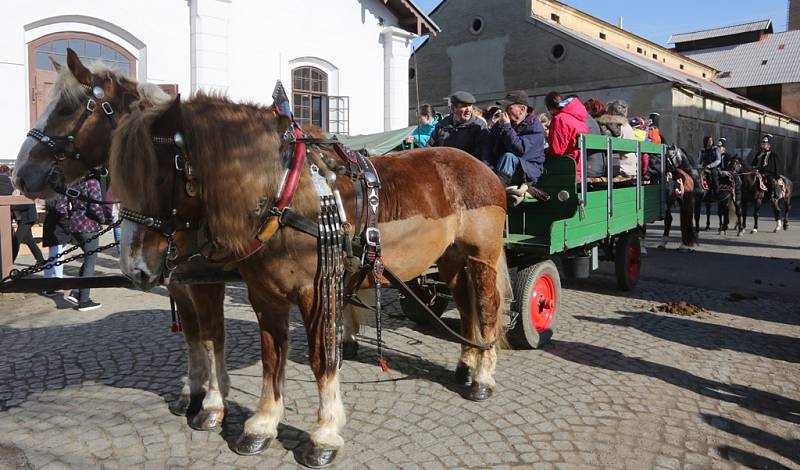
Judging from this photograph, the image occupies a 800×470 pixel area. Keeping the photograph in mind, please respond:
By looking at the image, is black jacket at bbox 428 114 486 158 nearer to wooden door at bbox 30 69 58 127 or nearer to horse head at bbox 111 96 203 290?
horse head at bbox 111 96 203 290

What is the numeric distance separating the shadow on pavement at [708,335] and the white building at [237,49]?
24.2ft

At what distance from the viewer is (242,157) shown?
8.47ft

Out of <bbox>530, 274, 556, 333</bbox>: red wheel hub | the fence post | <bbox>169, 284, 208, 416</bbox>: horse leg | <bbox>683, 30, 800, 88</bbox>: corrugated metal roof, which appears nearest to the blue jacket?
<bbox>530, 274, 556, 333</bbox>: red wheel hub

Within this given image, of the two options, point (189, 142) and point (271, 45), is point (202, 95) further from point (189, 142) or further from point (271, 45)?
point (271, 45)

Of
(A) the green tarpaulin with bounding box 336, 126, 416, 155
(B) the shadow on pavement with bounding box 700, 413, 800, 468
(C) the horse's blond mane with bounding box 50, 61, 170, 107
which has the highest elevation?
(A) the green tarpaulin with bounding box 336, 126, 416, 155

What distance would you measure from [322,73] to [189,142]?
1167 cm

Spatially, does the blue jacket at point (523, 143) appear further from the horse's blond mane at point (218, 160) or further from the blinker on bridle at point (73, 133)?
the blinker on bridle at point (73, 133)

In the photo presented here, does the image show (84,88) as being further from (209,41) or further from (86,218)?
(209,41)

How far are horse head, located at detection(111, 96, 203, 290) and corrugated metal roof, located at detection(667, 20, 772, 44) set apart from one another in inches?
1975

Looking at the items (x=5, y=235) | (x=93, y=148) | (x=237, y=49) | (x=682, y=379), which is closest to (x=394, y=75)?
(x=237, y=49)

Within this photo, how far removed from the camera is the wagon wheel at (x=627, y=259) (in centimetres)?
692

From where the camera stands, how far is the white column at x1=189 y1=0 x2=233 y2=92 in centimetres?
1106

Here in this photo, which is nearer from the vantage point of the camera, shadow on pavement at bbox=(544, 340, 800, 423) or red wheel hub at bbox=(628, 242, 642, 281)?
shadow on pavement at bbox=(544, 340, 800, 423)

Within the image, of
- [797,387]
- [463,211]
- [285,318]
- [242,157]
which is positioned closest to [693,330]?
[797,387]
